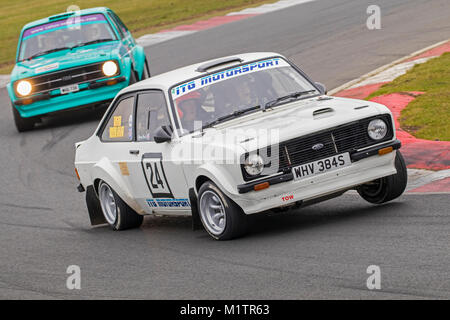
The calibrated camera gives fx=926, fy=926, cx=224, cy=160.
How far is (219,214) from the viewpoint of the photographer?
816cm

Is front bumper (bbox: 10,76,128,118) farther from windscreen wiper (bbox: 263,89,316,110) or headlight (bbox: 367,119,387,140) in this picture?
headlight (bbox: 367,119,387,140)

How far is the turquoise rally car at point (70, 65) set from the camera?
16.2 m

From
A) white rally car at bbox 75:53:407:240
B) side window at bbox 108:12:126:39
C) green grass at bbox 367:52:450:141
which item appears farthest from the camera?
side window at bbox 108:12:126:39

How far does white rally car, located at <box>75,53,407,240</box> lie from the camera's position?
25.7 feet

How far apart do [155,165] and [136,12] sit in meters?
29.7

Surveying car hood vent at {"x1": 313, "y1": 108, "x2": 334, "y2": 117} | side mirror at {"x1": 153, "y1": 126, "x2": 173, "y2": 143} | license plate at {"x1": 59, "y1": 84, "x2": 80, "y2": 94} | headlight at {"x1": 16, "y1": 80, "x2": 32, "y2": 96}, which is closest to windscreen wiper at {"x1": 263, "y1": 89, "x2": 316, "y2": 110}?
car hood vent at {"x1": 313, "y1": 108, "x2": 334, "y2": 117}

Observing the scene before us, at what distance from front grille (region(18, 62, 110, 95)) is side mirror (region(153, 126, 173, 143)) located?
25.1 ft

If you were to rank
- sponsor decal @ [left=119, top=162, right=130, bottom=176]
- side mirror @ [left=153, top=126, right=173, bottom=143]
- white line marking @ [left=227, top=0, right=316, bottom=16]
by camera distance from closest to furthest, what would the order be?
1. side mirror @ [left=153, top=126, right=173, bottom=143]
2. sponsor decal @ [left=119, top=162, right=130, bottom=176]
3. white line marking @ [left=227, top=0, right=316, bottom=16]

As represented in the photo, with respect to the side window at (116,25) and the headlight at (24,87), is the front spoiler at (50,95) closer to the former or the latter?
the headlight at (24,87)

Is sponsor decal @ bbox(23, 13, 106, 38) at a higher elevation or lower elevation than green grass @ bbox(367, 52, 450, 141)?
higher

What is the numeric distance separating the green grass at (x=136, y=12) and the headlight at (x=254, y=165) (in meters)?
20.3

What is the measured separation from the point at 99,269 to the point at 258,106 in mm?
2167

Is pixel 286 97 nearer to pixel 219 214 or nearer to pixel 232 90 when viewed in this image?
pixel 232 90
